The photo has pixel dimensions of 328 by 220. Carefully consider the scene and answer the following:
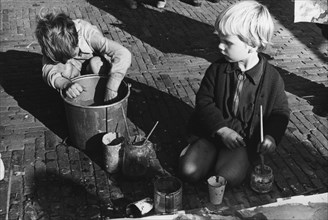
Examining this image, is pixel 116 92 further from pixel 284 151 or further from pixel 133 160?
pixel 284 151

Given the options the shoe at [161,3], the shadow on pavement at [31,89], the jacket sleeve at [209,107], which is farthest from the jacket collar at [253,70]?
the shoe at [161,3]

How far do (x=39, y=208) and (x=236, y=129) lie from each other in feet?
4.92

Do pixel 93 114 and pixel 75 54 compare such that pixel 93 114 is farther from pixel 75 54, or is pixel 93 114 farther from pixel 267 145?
pixel 267 145

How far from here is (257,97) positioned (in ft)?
11.0

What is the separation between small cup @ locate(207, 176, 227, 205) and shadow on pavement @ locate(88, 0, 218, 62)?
7.81 ft

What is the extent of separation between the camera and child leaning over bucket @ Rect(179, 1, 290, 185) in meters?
3.32

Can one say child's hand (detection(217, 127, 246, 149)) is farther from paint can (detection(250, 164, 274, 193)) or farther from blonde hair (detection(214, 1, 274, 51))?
blonde hair (detection(214, 1, 274, 51))

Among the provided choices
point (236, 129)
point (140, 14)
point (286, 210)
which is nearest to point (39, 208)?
point (236, 129)

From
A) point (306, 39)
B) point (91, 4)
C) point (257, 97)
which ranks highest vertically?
point (257, 97)

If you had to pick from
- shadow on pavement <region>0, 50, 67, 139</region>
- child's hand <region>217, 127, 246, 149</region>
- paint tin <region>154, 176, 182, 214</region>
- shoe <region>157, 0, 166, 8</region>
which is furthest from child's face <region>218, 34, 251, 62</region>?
shoe <region>157, 0, 166, 8</region>

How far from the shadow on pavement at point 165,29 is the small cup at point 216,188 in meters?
2.38

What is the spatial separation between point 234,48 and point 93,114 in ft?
3.77

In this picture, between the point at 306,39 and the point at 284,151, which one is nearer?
the point at 284,151

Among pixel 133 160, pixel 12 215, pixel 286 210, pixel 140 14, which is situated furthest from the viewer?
pixel 140 14
